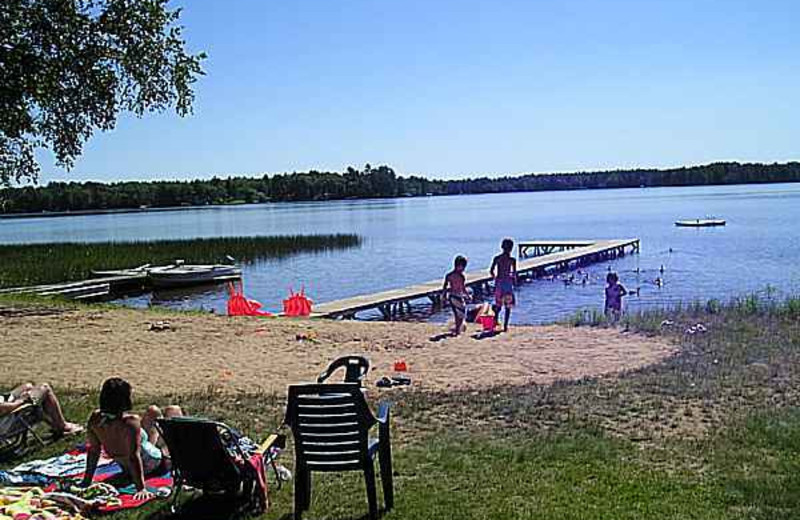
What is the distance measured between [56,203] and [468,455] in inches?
4548

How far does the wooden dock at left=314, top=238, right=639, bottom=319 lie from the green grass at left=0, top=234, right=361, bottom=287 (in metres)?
12.5

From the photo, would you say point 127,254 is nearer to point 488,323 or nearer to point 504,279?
point 504,279

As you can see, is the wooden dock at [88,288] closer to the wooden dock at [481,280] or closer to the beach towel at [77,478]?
the wooden dock at [481,280]

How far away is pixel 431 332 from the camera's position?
A: 45.2 ft

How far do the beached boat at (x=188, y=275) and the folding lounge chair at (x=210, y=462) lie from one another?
2748cm

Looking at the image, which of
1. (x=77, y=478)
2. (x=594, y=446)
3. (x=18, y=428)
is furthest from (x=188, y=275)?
(x=594, y=446)

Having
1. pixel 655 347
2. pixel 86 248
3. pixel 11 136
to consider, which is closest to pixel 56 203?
pixel 86 248

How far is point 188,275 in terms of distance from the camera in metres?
32.1

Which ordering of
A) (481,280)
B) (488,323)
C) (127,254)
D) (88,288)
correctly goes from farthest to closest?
(127,254)
(88,288)
(481,280)
(488,323)

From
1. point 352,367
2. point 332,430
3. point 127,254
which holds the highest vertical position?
point 352,367

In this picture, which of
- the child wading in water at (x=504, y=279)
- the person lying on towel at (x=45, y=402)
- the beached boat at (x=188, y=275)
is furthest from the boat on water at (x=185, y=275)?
the person lying on towel at (x=45, y=402)

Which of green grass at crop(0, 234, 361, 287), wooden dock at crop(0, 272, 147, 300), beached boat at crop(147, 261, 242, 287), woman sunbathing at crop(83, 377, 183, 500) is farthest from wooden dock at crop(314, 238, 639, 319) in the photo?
woman sunbathing at crop(83, 377, 183, 500)

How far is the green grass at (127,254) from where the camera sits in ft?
111

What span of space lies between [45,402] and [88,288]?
23062 mm
